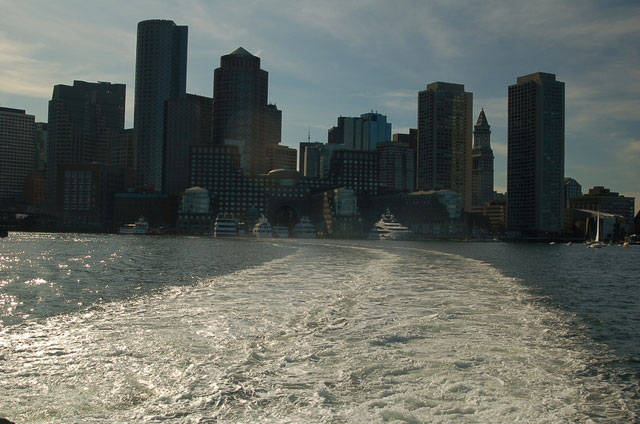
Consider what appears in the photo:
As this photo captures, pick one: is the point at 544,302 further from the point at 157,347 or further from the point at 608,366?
the point at 157,347

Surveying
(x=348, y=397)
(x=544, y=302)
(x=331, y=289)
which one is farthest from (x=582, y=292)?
(x=348, y=397)

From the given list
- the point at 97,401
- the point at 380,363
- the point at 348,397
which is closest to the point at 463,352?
the point at 380,363

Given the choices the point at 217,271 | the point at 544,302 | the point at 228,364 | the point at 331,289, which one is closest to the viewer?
A: the point at 228,364

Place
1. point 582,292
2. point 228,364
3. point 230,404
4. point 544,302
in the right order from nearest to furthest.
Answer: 1. point 230,404
2. point 228,364
3. point 544,302
4. point 582,292

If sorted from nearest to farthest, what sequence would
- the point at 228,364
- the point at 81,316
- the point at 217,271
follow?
the point at 228,364 → the point at 81,316 → the point at 217,271

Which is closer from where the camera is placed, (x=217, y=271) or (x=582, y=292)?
(x=582, y=292)

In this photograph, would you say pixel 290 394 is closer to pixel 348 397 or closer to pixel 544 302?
pixel 348 397
